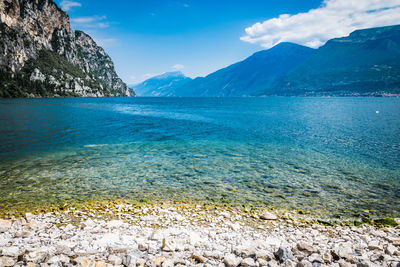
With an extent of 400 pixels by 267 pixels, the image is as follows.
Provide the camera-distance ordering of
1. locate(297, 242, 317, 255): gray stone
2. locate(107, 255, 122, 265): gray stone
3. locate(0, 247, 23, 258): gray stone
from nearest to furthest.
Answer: locate(107, 255, 122, 265): gray stone
locate(0, 247, 23, 258): gray stone
locate(297, 242, 317, 255): gray stone

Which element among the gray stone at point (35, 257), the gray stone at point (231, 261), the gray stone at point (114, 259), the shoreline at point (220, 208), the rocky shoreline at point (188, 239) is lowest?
the shoreline at point (220, 208)

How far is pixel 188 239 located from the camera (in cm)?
891

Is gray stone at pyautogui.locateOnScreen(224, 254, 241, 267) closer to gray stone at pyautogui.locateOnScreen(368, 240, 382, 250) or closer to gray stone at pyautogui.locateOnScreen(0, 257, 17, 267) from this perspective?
gray stone at pyautogui.locateOnScreen(368, 240, 382, 250)

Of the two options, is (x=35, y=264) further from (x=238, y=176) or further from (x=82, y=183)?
(x=238, y=176)

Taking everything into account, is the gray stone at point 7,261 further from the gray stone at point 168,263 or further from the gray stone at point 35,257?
the gray stone at point 168,263

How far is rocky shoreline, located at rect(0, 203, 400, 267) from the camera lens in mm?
7367

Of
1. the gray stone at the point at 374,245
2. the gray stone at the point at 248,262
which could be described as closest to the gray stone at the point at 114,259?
the gray stone at the point at 248,262

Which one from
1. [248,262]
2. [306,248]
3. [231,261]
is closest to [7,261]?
[231,261]

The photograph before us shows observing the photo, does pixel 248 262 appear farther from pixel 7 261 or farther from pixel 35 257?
pixel 7 261

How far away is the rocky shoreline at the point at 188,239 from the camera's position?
7.37 metres

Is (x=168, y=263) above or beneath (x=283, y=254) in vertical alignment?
beneath

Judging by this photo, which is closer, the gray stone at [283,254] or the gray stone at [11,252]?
the gray stone at [11,252]

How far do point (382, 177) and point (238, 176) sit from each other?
41.2ft

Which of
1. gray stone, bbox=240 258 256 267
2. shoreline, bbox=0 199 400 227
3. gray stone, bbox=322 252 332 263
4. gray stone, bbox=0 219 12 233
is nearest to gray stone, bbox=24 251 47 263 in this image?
gray stone, bbox=0 219 12 233
